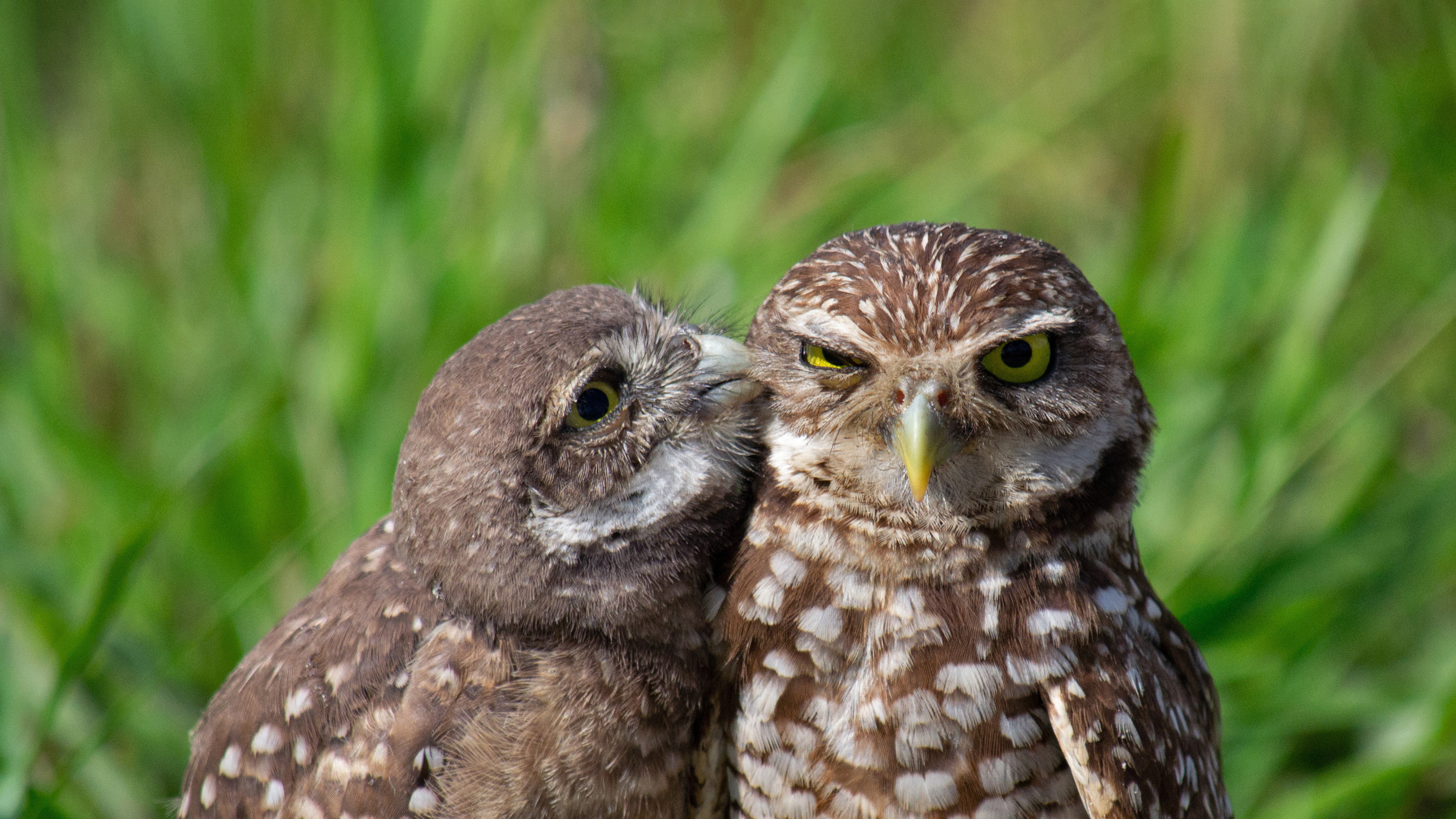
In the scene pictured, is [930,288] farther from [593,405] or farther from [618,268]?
[618,268]

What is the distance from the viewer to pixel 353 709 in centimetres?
189

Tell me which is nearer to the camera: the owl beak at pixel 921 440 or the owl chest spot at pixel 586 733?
the owl beak at pixel 921 440

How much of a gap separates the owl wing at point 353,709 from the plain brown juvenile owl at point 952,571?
46 centimetres

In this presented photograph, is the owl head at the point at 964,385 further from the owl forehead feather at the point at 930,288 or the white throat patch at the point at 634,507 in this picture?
the white throat patch at the point at 634,507

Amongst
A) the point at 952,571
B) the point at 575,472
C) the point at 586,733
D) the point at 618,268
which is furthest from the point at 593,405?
the point at 618,268

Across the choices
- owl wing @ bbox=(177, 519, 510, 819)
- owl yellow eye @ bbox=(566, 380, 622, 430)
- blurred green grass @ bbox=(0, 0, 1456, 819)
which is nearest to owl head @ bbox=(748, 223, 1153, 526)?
owl yellow eye @ bbox=(566, 380, 622, 430)

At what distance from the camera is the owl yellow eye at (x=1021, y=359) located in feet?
5.94

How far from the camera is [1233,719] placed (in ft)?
10.2

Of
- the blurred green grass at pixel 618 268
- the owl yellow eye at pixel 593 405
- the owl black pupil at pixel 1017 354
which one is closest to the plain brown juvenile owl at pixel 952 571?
the owl black pupil at pixel 1017 354

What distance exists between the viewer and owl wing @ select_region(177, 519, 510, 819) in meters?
1.85

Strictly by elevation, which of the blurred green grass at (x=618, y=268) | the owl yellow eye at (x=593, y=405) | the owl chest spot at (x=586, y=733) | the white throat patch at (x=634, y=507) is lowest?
the blurred green grass at (x=618, y=268)

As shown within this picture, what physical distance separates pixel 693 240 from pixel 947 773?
105 inches

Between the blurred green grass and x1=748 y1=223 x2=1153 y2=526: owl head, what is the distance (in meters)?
1.33

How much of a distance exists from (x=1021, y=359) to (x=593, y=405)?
68 centimetres
